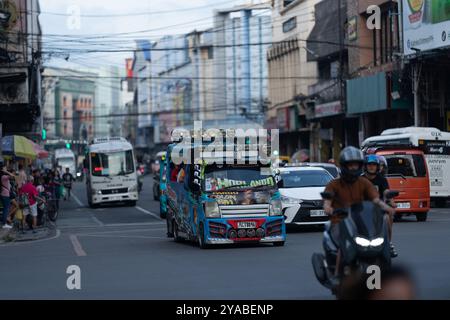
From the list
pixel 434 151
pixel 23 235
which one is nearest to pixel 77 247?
→ pixel 23 235

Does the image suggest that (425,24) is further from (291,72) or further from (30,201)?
(291,72)

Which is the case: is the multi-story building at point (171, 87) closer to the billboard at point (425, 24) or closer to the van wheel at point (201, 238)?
the billboard at point (425, 24)

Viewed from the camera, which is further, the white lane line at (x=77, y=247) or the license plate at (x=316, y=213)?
the license plate at (x=316, y=213)

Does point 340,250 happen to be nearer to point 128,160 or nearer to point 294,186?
point 294,186

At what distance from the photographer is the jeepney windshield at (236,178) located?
2172cm

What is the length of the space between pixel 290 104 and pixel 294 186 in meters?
51.2

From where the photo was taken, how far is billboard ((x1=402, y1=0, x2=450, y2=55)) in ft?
145

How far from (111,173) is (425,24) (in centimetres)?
1673

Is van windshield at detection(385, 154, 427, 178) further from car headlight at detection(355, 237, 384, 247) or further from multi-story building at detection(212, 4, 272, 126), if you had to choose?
multi-story building at detection(212, 4, 272, 126)

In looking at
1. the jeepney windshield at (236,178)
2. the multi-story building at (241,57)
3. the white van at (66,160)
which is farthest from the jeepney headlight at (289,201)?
the white van at (66,160)

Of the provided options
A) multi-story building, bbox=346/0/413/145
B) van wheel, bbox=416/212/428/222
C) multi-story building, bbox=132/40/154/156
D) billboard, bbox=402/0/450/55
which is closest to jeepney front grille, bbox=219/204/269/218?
van wheel, bbox=416/212/428/222

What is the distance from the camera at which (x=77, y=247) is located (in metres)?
24.1

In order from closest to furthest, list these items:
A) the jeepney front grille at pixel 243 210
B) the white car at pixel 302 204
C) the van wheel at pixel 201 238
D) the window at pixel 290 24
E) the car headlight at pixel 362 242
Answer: the car headlight at pixel 362 242
the jeepney front grille at pixel 243 210
the van wheel at pixel 201 238
the white car at pixel 302 204
the window at pixel 290 24

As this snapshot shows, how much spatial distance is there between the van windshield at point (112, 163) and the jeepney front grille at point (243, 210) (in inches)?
→ 1140
